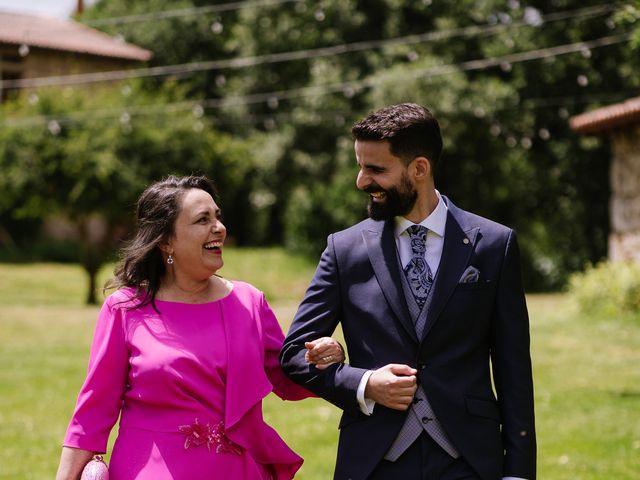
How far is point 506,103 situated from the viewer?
25.9m

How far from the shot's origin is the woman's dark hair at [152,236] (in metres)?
3.71

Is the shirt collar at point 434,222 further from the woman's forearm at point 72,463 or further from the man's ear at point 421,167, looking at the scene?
the woman's forearm at point 72,463

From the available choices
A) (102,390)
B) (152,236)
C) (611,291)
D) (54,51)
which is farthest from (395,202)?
(54,51)

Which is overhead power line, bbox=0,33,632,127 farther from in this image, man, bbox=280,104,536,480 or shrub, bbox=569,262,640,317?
man, bbox=280,104,536,480

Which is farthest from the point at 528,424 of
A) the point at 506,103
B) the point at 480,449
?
the point at 506,103

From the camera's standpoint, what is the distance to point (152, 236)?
373 cm

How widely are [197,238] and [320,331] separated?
621 mm

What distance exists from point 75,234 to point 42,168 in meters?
13.4

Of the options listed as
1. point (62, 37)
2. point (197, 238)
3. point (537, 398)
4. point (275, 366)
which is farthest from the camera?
point (62, 37)

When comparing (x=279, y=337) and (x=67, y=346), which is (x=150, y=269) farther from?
(x=67, y=346)

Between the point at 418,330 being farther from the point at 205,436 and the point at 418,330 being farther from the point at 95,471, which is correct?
the point at 95,471

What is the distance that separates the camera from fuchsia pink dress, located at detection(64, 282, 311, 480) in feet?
11.5

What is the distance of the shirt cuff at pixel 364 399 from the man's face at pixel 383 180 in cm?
55

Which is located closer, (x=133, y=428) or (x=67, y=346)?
(x=133, y=428)
